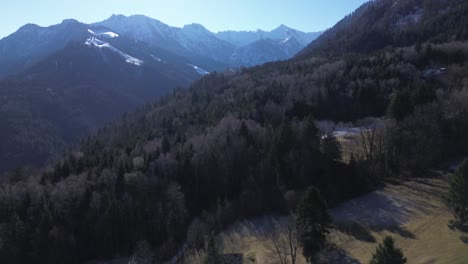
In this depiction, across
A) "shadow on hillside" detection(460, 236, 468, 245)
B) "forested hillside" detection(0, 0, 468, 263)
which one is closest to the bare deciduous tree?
"forested hillside" detection(0, 0, 468, 263)

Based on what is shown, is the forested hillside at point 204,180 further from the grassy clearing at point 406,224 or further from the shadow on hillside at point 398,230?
the shadow on hillside at point 398,230

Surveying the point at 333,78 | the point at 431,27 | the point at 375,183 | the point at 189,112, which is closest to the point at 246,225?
the point at 375,183

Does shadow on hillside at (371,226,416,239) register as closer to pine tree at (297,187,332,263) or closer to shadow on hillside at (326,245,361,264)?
shadow on hillside at (326,245,361,264)

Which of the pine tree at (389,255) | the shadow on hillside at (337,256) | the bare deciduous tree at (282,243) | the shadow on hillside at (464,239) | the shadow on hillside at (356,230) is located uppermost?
the pine tree at (389,255)

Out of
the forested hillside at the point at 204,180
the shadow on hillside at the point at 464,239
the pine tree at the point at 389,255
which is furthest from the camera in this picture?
the forested hillside at the point at 204,180

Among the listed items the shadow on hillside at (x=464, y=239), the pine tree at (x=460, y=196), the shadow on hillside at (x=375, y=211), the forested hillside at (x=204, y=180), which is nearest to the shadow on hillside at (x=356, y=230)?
the shadow on hillside at (x=375, y=211)

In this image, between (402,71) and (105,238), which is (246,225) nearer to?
(105,238)
